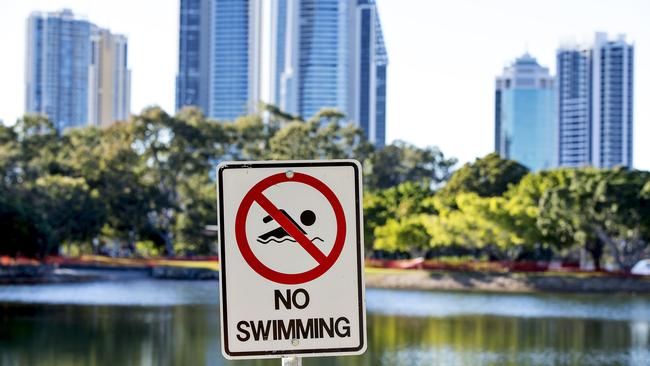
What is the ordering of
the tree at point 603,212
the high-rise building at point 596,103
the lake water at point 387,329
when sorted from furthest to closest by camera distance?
1. the high-rise building at point 596,103
2. the tree at point 603,212
3. the lake water at point 387,329

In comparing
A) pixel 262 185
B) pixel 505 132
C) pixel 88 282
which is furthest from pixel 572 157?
pixel 262 185

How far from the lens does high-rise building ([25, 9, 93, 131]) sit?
636 ft

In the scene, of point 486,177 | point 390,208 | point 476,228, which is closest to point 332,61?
point 486,177

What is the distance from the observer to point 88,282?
5419 cm

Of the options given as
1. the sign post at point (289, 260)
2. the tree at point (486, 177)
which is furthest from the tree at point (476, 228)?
the sign post at point (289, 260)

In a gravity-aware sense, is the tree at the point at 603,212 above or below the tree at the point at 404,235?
above

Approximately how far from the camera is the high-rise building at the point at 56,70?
19388 cm

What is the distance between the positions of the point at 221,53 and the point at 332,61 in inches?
828

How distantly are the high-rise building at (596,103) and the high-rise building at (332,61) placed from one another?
27.7 m

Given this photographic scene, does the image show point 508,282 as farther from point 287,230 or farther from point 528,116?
point 528,116

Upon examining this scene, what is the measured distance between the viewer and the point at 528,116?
18500 centimetres

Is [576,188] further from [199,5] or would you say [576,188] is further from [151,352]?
[199,5]

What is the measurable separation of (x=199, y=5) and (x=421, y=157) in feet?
316

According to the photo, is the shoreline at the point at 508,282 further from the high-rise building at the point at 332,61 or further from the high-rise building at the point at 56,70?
the high-rise building at the point at 56,70
